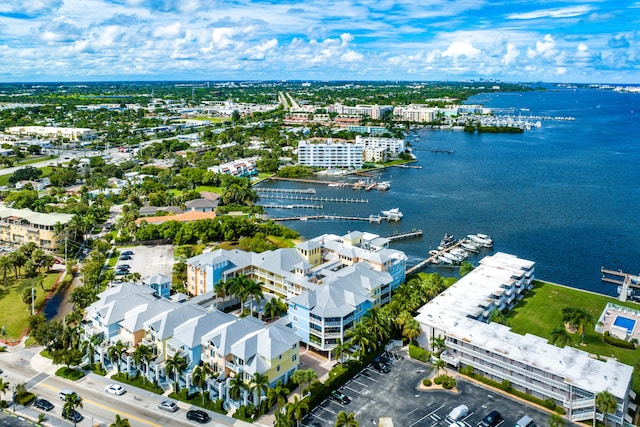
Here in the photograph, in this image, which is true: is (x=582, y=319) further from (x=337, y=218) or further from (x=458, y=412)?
(x=337, y=218)

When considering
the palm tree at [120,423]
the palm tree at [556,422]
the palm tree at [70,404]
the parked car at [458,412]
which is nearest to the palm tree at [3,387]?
the palm tree at [70,404]

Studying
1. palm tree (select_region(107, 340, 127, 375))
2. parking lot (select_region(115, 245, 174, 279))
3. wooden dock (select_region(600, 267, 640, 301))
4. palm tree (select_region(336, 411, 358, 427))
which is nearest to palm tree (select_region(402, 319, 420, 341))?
palm tree (select_region(336, 411, 358, 427))

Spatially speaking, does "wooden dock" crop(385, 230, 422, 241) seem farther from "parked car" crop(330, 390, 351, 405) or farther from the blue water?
"parked car" crop(330, 390, 351, 405)

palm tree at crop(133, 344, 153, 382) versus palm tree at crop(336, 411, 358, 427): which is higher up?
palm tree at crop(133, 344, 153, 382)

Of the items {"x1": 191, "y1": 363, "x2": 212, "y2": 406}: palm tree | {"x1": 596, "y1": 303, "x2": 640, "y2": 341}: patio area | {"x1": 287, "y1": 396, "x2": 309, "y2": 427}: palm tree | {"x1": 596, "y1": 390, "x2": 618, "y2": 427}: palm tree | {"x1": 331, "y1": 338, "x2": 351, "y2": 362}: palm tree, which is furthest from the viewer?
{"x1": 596, "y1": 303, "x2": 640, "y2": 341}: patio area

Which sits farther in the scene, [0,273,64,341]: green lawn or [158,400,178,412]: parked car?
[0,273,64,341]: green lawn

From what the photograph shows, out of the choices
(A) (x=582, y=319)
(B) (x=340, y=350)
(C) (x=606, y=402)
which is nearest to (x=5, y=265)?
(B) (x=340, y=350)

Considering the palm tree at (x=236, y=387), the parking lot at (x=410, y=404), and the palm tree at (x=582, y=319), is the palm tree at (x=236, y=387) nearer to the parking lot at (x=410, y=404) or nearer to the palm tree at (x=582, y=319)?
the parking lot at (x=410, y=404)
